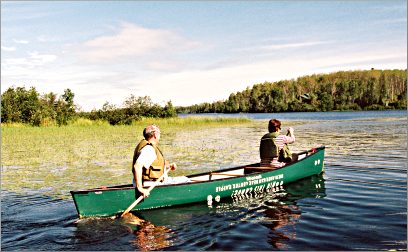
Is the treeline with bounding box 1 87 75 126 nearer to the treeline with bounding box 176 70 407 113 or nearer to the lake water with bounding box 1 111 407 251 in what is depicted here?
the lake water with bounding box 1 111 407 251

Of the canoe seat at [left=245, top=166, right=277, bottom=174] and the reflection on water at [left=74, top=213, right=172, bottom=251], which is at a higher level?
the canoe seat at [left=245, top=166, right=277, bottom=174]

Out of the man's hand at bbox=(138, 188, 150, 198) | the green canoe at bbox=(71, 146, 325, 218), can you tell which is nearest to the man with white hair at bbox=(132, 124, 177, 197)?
the man's hand at bbox=(138, 188, 150, 198)

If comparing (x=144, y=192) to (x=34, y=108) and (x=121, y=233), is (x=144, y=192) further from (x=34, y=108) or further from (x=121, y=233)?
(x=34, y=108)

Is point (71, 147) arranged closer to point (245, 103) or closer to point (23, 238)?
point (23, 238)

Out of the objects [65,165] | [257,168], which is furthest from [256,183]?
[65,165]

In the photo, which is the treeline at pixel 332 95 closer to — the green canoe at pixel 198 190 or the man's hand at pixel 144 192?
the green canoe at pixel 198 190

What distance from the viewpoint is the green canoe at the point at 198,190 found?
730 cm

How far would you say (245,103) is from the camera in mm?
139125

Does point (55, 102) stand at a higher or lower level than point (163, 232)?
higher

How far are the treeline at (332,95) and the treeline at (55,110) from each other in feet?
231

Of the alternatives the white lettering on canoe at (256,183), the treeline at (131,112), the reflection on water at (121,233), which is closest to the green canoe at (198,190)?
the white lettering on canoe at (256,183)

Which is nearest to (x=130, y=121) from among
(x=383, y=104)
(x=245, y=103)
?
(x=383, y=104)

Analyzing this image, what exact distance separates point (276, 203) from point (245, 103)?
13143 centimetres

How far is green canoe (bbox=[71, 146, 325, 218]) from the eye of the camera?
287 inches
